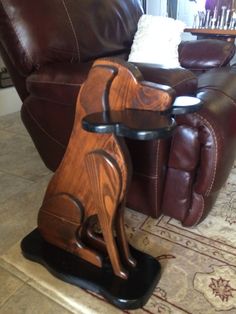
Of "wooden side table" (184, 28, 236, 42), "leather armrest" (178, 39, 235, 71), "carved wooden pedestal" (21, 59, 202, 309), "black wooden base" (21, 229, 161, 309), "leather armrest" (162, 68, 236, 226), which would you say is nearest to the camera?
"carved wooden pedestal" (21, 59, 202, 309)

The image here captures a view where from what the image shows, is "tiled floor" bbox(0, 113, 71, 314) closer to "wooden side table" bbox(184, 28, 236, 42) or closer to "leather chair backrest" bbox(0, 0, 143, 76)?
"leather chair backrest" bbox(0, 0, 143, 76)

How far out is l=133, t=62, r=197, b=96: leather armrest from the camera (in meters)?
0.91

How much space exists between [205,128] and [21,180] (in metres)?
1.02

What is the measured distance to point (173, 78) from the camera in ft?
3.01

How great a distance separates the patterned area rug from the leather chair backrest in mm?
739

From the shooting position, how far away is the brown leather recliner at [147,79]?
995 millimetres

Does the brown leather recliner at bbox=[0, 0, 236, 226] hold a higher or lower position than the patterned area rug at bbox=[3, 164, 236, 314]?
higher

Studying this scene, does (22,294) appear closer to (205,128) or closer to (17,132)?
(205,128)

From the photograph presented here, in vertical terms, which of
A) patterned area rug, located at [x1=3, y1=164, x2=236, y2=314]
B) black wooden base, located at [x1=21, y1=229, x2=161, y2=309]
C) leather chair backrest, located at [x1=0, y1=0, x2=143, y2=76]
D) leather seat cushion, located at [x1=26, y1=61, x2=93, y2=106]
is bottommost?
patterned area rug, located at [x1=3, y1=164, x2=236, y2=314]

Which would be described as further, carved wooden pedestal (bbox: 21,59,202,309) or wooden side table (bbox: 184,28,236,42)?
wooden side table (bbox: 184,28,236,42)

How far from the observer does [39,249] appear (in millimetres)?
1040

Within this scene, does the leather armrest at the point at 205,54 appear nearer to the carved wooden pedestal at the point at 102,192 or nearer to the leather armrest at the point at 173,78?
the leather armrest at the point at 173,78

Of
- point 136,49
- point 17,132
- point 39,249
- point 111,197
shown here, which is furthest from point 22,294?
point 17,132

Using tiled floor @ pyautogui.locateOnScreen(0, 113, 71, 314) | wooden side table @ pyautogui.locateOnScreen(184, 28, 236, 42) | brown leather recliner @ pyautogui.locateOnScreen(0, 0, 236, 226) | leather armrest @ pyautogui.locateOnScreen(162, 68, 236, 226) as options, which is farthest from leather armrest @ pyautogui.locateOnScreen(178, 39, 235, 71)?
tiled floor @ pyautogui.locateOnScreen(0, 113, 71, 314)
